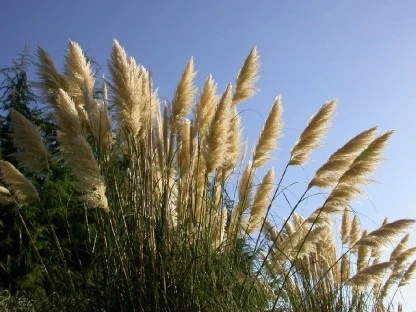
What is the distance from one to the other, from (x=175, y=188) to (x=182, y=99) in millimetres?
576

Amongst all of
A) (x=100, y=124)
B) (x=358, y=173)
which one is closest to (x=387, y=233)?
(x=358, y=173)

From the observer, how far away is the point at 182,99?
3.81 m

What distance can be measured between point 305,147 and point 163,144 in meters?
0.92

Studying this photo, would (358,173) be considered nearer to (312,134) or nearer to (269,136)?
(312,134)

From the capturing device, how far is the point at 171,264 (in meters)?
3.23

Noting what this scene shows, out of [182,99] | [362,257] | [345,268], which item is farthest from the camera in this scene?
[362,257]

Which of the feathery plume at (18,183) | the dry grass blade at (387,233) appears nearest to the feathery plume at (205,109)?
the feathery plume at (18,183)

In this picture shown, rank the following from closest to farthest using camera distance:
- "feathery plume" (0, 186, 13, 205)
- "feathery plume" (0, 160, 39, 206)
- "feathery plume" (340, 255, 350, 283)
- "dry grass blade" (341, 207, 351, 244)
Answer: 1. "feathery plume" (0, 160, 39, 206)
2. "feathery plume" (0, 186, 13, 205)
3. "feathery plume" (340, 255, 350, 283)
4. "dry grass blade" (341, 207, 351, 244)

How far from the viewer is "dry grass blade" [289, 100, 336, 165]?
3795 millimetres

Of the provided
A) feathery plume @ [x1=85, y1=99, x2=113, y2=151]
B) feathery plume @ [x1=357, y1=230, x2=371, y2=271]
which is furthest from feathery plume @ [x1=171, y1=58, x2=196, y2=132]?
feathery plume @ [x1=357, y1=230, x2=371, y2=271]

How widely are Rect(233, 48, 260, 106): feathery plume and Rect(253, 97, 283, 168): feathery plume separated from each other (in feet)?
0.73

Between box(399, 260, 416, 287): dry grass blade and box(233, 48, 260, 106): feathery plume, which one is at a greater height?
box(233, 48, 260, 106): feathery plume

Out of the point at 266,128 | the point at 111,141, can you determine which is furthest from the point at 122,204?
the point at 266,128

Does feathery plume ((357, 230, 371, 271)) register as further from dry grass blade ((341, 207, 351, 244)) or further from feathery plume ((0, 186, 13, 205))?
feathery plume ((0, 186, 13, 205))
